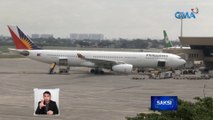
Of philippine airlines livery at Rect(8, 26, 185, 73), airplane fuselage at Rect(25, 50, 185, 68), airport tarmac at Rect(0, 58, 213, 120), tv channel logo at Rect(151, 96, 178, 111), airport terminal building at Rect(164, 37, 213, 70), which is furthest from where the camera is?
airport terminal building at Rect(164, 37, 213, 70)

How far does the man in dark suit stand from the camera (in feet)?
53.9

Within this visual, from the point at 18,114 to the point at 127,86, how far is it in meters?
22.1

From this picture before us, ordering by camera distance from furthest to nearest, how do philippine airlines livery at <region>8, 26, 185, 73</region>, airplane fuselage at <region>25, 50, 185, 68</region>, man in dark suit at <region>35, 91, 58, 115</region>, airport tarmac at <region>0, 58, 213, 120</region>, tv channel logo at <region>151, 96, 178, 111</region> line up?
airplane fuselage at <region>25, 50, 185, 68</region>, philippine airlines livery at <region>8, 26, 185, 73</region>, airport tarmac at <region>0, 58, 213, 120</region>, tv channel logo at <region>151, 96, 178, 111</region>, man in dark suit at <region>35, 91, 58, 115</region>

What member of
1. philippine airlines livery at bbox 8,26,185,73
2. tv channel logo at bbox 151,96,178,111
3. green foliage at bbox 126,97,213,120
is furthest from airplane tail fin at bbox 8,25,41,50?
tv channel logo at bbox 151,96,178,111

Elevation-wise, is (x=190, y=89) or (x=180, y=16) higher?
(x=180, y=16)

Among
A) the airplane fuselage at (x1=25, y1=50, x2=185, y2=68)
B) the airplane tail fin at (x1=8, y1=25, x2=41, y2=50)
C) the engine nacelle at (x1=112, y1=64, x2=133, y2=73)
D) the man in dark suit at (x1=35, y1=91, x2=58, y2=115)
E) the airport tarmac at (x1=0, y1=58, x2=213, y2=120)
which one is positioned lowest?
the airport tarmac at (x1=0, y1=58, x2=213, y2=120)

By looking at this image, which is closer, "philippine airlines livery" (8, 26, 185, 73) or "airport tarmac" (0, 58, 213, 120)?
"airport tarmac" (0, 58, 213, 120)

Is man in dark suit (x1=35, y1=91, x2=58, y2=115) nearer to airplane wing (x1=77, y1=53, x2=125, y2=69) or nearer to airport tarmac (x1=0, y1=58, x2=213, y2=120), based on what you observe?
airport tarmac (x1=0, y1=58, x2=213, y2=120)

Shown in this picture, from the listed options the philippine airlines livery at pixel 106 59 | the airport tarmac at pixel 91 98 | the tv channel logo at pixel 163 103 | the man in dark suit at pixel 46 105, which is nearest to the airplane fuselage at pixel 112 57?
the philippine airlines livery at pixel 106 59

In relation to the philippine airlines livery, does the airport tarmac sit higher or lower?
lower

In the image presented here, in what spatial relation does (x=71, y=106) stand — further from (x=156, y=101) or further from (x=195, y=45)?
(x=195, y=45)

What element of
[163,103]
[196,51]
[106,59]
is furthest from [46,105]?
[196,51]

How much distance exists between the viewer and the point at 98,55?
6719 centimetres

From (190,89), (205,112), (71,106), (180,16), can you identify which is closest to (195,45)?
(180,16)
